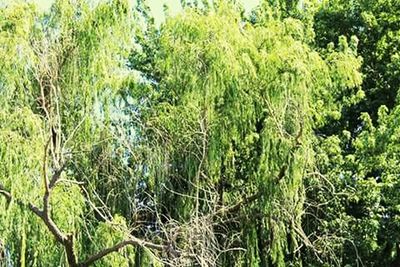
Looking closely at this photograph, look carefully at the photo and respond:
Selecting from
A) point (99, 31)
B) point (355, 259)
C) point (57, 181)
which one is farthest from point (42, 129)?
point (355, 259)

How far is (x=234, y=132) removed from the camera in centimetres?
845

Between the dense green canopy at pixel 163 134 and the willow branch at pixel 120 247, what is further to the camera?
the dense green canopy at pixel 163 134

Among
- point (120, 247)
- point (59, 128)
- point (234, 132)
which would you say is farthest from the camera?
point (234, 132)

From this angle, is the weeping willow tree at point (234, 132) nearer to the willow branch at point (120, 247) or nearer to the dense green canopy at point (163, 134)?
the dense green canopy at point (163, 134)

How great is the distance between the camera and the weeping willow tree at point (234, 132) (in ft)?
27.3

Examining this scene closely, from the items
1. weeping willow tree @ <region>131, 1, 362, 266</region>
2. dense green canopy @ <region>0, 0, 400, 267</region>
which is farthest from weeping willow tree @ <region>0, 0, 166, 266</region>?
weeping willow tree @ <region>131, 1, 362, 266</region>

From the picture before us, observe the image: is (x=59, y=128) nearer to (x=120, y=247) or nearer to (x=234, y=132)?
(x=120, y=247)

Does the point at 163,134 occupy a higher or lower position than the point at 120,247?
higher

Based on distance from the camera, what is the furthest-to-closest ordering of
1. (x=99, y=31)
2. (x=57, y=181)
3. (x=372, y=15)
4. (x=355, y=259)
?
(x=372, y=15) → (x=355, y=259) → (x=99, y=31) → (x=57, y=181)

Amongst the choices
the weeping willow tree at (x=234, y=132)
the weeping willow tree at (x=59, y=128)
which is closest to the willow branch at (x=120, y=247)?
the weeping willow tree at (x=59, y=128)

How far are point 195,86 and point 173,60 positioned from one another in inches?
15.3

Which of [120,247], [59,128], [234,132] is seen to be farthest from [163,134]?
[120,247]

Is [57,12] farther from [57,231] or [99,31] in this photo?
[57,231]

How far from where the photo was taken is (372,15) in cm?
1250
